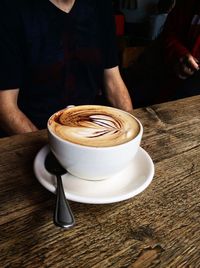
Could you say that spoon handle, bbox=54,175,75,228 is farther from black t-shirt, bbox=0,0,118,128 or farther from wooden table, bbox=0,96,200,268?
black t-shirt, bbox=0,0,118,128

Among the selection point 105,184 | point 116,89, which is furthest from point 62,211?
point 116,89

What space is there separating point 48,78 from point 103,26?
0.33 m

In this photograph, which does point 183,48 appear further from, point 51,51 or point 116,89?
point 51,51

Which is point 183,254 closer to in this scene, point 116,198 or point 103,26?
point 116,198

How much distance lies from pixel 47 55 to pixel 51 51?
0.06 ft

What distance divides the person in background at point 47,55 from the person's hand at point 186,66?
49cm

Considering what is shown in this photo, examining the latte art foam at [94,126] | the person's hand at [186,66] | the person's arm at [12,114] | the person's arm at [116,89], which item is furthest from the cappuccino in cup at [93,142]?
the person's hand at [186,66]

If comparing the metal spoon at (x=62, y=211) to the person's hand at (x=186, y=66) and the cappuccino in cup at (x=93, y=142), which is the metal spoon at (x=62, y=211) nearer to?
the cappuccino in cup at (x=93, y=142)

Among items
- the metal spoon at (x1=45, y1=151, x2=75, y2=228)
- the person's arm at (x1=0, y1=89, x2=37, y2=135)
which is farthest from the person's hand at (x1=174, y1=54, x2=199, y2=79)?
the metal spoon at (x1=45, y1=151, x2=75, y2=228)

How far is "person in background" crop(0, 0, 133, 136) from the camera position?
102 centimetres

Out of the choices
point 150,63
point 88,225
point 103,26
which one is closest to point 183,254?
point 88,225

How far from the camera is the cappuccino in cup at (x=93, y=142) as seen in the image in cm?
47

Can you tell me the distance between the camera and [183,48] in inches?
64.9

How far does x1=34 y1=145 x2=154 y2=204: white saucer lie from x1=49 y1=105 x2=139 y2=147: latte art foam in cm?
7
